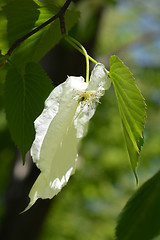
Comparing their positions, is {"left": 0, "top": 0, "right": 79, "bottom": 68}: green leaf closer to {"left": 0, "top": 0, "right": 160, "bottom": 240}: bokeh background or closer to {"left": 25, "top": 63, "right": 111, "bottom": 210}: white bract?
{"left": 25, "top": 63, "right": 111, "bottom": 210}: white bract

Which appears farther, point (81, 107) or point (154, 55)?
point (154, 55)

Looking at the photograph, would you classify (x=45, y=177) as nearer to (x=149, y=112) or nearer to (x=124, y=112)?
(x=124, y=112)

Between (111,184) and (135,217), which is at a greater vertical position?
(135,217)

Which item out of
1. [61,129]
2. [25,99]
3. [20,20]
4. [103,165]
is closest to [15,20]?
[20,20]

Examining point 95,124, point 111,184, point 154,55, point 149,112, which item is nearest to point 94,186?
point 111,184

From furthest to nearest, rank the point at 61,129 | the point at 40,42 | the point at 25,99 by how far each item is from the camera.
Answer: the point at 40,42 → the point at 25,99 → the point at 61,129

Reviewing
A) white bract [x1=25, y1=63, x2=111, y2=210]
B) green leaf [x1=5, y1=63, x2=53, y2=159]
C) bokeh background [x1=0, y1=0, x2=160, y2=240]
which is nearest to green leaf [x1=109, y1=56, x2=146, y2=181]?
white bract [x1=25, y1=63, x2=111, y2=210]

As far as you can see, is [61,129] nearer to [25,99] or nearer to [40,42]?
[25,99]

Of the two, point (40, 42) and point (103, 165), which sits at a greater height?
point (40, 42)
